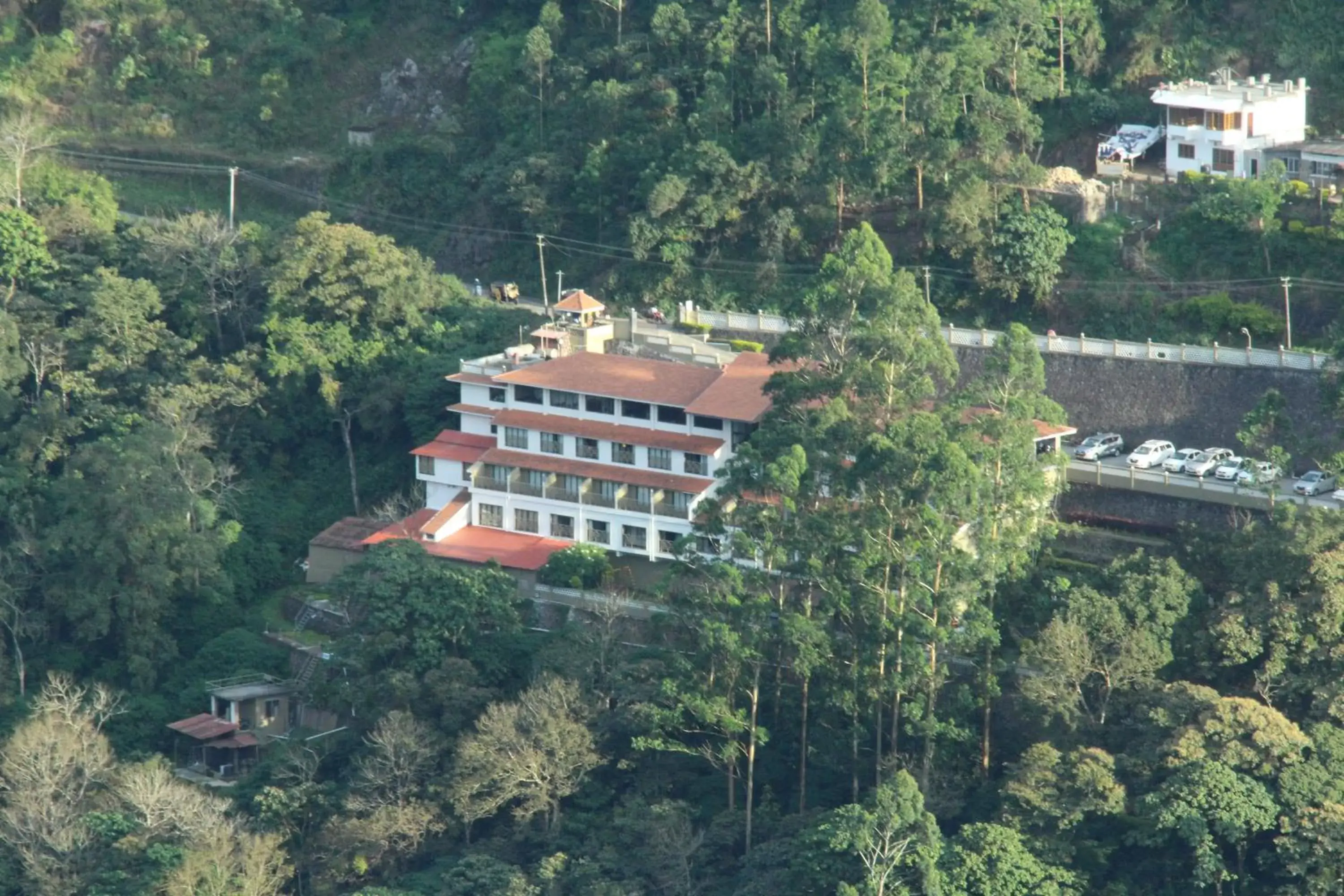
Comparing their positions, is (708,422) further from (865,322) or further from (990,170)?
(990,170)

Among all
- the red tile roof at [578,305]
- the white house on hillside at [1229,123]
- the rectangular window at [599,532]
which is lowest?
the rectangular window at [599,532]

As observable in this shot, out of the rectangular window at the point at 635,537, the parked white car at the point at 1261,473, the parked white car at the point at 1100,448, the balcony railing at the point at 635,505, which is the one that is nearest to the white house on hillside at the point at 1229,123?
the parked white car at the point at 1100,448

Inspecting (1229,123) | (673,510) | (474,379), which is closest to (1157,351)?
(1229,123)

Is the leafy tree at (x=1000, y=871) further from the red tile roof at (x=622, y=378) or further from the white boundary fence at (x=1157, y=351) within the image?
the red tile roof at (x=622, y=378)

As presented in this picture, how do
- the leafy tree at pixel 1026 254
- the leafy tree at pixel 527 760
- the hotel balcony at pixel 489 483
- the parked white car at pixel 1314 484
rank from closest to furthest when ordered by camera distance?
the leafy tree at pixel 527 760 → the parked white car at pixel 1314 484 → the hotel balcony at pixel 489 483 → the leafy tree at pixel 1026 254

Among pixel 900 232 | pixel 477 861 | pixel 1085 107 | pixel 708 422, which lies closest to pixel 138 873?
pixel 477 861

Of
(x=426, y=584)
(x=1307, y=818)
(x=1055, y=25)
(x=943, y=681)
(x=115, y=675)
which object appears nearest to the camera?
(x=1307, y=818)
